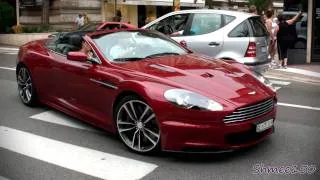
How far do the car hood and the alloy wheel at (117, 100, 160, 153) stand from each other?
382 mm

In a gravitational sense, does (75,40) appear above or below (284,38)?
above

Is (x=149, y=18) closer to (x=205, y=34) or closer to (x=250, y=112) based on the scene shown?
(x=205, y=34)

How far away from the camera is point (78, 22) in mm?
26094

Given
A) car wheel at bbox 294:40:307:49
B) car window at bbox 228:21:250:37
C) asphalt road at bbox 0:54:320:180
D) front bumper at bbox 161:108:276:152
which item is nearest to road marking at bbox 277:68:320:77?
car wheel at bbox 294:40:307:49

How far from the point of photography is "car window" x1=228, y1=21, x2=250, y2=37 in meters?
10.8

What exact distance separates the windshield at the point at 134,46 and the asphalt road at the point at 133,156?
3.44 ft

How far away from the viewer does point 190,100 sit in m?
5.68

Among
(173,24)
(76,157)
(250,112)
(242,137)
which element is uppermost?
(173,24)

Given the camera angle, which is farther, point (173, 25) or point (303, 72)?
point (303, 72)

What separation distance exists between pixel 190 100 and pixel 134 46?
5.65 feet

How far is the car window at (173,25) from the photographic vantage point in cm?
1153

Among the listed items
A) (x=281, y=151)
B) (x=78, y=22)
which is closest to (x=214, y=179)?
(x=281, y=151)

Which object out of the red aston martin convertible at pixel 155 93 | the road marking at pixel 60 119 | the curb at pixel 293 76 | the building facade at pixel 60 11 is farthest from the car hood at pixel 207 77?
the building facade at pixel 60 11

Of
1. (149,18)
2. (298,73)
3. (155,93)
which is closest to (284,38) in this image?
(298,73)
